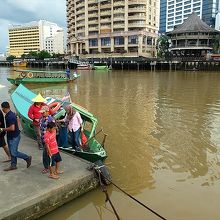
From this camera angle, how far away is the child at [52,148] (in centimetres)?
665

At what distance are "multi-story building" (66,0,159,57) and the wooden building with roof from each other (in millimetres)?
11604

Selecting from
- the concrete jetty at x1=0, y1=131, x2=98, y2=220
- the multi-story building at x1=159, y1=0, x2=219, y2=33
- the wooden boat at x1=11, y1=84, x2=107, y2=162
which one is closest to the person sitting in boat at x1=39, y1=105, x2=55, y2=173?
the concrete jetty at x1=0, y1=131, x2=98, y2=220

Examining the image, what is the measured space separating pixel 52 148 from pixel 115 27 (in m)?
86.7

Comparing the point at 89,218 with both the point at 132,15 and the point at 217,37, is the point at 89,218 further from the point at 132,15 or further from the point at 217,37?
the point at 132,15

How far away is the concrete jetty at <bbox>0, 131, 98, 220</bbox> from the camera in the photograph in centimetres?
570

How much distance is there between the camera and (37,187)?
6324mm

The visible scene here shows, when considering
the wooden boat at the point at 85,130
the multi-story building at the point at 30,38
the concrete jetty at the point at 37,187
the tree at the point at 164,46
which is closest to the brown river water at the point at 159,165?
the concrete jetty at the point at 37,187

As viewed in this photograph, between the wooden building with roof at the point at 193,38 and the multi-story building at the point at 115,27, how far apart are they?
11.6 m

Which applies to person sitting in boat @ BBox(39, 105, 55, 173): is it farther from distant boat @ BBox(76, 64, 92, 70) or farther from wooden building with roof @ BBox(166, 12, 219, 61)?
wooden building with roof @ BBox(166, 12, 219, 61)

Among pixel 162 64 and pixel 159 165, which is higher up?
pixel 162 64

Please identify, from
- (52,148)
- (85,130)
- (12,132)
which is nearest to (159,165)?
(85,130)

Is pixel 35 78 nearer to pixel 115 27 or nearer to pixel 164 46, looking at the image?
pixel 164 46

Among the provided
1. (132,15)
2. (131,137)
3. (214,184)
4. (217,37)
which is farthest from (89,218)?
(132,15)

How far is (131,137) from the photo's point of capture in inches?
475
